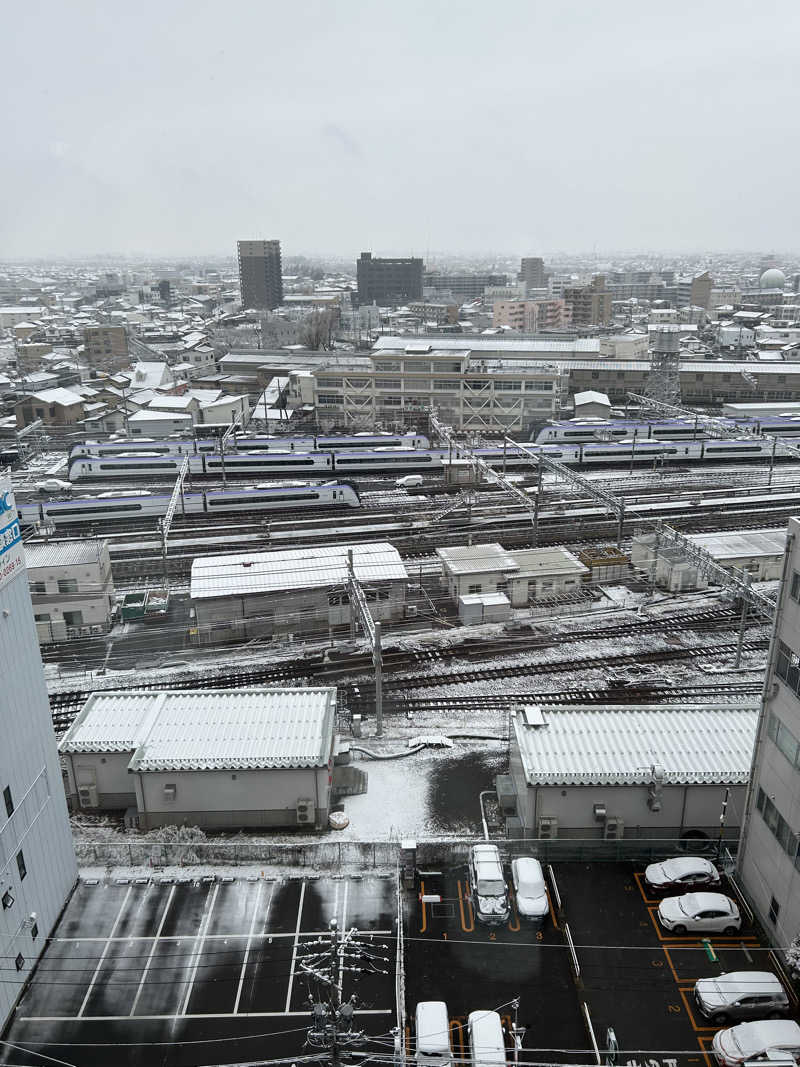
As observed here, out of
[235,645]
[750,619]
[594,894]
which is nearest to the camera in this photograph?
[594,894]

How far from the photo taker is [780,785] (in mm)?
8156

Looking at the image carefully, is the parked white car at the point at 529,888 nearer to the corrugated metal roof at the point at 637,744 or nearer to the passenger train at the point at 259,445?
the corrugated metal roof at the point at 637,744

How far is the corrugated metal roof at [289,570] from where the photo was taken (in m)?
16.5

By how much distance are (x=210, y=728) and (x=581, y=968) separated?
5.85 m

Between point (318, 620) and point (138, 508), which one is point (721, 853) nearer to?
point (318, 620)

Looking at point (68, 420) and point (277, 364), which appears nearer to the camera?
point (68, 420)

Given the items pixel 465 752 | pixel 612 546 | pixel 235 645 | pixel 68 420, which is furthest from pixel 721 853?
pixel 68 420

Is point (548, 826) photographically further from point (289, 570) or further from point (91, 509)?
point (91, 509)

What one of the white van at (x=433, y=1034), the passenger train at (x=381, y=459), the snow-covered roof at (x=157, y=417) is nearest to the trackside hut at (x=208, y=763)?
the white van at (x=433, y=1034)

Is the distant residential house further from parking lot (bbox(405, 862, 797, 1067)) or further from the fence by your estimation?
parking lot (bbox(405, 862, 797, 1067))

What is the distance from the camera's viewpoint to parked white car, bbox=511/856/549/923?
8219 millimetres

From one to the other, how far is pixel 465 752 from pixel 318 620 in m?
5.52

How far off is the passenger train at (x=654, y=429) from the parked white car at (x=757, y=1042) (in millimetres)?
25952

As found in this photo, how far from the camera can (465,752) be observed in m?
12.3
